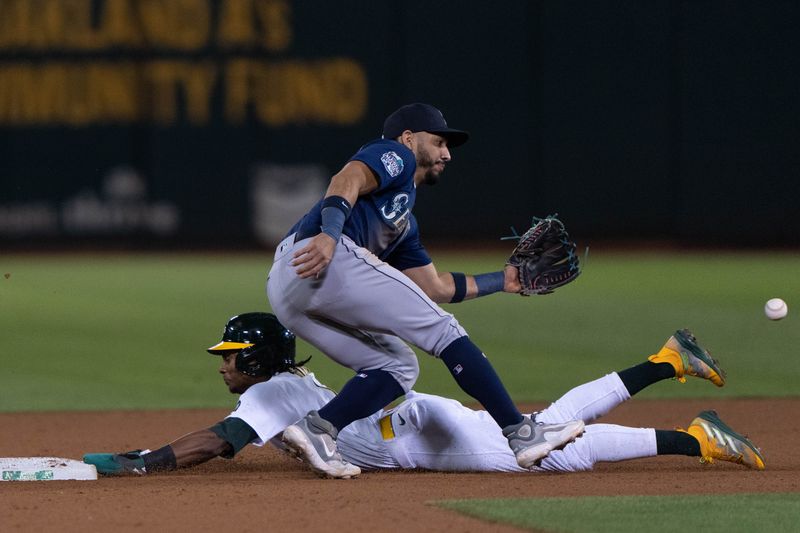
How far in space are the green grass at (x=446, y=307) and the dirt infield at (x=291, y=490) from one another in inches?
71.6

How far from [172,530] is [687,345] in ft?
7.21

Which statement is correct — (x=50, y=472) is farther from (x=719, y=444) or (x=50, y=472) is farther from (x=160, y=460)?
(x=719, y=444)

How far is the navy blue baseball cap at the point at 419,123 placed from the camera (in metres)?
4.82

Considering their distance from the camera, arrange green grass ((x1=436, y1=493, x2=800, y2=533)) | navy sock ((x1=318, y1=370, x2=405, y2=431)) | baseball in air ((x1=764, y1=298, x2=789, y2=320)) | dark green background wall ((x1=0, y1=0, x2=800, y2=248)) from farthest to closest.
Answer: dark green background wall ((x1=0, y1=0, x2=800, y2=248))
baseball in air ((x1=764, y1=298, x2=789, y2=320))
navy sock ((x1=318, y1=370, x2=405, y2=431))
green grass ((x1=436, y1=493, x2=800, y2=533))

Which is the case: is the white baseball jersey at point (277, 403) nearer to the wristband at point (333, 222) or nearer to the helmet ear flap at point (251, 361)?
the helmet ear flap at point (251, 361)

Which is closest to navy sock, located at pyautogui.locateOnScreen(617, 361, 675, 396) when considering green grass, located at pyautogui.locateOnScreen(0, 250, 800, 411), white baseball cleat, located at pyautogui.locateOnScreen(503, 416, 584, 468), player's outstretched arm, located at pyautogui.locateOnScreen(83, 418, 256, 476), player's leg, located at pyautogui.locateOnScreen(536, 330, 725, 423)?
player's leg, located at pyautogui.locateOnScreen(536, 330, 725, 423)

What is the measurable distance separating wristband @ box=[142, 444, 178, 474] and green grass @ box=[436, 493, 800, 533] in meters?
1.19

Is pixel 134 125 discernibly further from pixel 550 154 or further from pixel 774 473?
pixel 774 473

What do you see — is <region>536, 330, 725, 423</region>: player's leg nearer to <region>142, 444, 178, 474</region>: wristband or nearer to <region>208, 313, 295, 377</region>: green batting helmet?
<region>208, 313, 295, 377</region>: green batting helmet

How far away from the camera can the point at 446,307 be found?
11.4m

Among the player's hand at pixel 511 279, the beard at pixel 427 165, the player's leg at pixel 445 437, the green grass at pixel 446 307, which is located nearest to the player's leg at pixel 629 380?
the player's leg at pixel 445 437

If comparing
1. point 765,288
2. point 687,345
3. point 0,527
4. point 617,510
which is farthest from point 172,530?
point 765,288

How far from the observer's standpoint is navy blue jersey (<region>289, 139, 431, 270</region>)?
459 cm

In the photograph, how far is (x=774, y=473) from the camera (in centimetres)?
475
